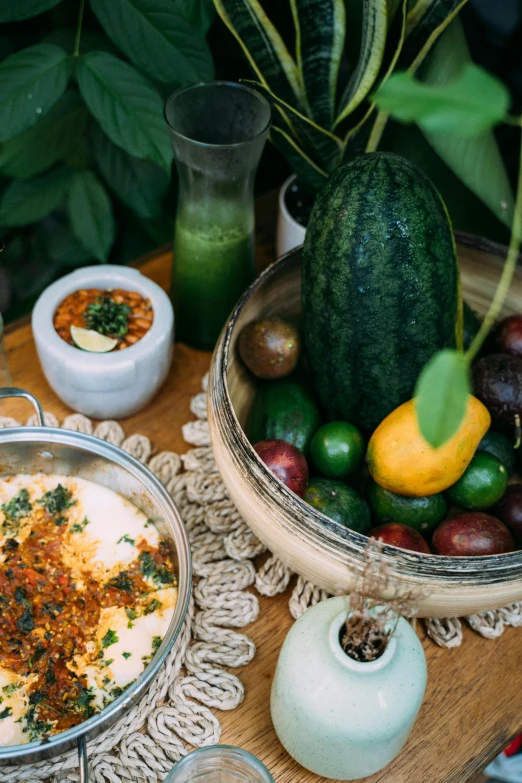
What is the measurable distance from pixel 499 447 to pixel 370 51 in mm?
370

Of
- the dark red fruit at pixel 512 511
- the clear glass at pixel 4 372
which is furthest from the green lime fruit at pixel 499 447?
the clear glass at pixel 4 372

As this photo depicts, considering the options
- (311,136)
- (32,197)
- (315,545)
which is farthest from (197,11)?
(315,545)

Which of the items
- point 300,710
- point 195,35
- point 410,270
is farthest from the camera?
point 195,35

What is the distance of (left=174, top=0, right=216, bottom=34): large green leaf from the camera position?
2.32 ft

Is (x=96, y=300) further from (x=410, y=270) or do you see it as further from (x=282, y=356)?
(x=410, y=270)

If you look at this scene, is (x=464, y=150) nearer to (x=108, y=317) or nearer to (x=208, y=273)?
(x=208, y=273)

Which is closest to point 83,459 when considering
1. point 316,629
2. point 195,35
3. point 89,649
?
point 89,649

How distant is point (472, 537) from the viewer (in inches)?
23.2

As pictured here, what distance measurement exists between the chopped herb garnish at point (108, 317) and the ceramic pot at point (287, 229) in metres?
0.20

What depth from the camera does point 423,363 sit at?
65 centimetres

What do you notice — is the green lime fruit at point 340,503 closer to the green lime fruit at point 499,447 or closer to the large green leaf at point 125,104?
the green lime fruit at point 499,447

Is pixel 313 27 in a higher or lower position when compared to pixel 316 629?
higher

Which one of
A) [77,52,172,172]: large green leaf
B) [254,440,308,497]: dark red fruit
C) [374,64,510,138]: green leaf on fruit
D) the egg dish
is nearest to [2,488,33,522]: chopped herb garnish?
the egg dish

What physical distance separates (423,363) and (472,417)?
8cm
